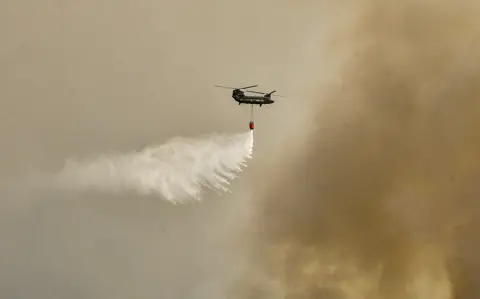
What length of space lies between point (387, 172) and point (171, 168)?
469 cm

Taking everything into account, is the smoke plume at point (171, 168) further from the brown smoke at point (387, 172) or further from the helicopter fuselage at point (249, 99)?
the brown smoke at point (387, 172)

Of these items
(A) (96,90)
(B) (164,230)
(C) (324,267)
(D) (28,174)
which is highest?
(A) (96,90)

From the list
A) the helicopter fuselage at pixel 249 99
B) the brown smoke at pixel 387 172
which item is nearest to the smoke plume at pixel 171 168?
the helicopter fuselage at pixel 249 99

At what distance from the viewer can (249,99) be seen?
11.7 m

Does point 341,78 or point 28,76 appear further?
point 341,78

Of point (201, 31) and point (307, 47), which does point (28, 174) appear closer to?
point (201, 31)

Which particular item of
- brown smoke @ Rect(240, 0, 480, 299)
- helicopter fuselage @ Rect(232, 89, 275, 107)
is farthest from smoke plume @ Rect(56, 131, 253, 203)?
brown smoke @ Rect(240, 0, 480, 299)

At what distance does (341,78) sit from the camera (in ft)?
40.6

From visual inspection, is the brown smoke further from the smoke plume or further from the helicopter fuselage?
the helicopter fuselage

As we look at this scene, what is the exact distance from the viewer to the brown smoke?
1227cm

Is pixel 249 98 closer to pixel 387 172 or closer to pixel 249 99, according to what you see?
pixel 249 99

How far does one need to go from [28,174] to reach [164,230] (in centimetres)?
289

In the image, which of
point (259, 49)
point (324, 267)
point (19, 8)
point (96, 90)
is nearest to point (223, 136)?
point (259, 49)

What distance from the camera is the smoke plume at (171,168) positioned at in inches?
448
